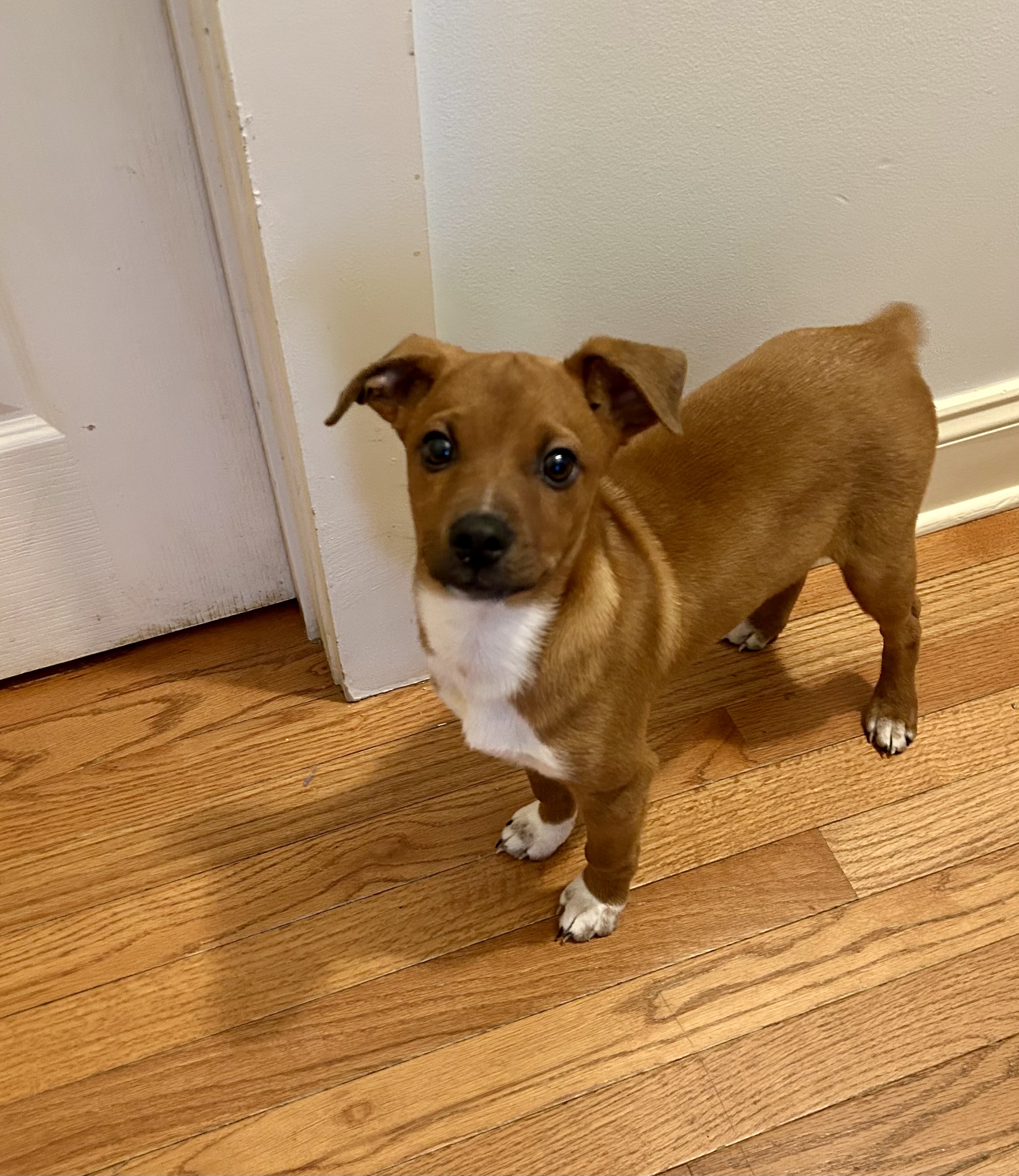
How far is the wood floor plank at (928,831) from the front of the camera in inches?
67.6

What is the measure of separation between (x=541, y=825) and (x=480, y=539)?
31.1 inches

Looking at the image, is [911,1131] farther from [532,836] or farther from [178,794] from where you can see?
[178,794]

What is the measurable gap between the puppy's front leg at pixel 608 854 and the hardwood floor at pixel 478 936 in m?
0.05

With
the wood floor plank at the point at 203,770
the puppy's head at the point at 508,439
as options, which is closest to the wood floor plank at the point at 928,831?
the wood floor plank at the point at 203,770

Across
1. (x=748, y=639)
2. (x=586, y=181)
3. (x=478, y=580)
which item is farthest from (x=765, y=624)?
(x=478, y=580)

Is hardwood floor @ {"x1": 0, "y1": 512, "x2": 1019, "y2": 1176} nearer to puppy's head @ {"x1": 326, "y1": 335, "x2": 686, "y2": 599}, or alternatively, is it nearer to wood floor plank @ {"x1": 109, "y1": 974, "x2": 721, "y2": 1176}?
wood floor plank @ {"x1": 109, "y1": 974, "x2": 721, "y2": 1176}

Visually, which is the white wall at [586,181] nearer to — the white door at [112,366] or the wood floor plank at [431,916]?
the white door at [112,366]

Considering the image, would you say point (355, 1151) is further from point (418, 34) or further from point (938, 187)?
point (938, 187)

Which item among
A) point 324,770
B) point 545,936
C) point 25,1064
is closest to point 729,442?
point 545,936

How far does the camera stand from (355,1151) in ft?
4.70

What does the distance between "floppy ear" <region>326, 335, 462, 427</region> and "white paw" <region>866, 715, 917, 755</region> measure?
1.15 metres

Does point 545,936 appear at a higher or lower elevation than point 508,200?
lower

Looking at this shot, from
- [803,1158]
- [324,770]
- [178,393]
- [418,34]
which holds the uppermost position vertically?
[418,34]

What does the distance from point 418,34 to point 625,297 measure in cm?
54
